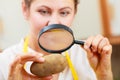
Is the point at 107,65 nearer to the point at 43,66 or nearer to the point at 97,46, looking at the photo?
the point at 97,46

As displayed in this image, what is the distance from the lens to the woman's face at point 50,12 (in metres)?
0.95

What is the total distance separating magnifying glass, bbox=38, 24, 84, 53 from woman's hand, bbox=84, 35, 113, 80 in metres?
0.08

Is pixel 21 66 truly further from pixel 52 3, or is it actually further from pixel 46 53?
pixel 52 3

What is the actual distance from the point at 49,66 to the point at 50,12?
0.85ft

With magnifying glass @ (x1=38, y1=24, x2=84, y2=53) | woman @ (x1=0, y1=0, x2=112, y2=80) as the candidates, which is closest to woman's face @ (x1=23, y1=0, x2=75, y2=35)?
woman @ (x1=0, y1=0, x2=112, y2=80)

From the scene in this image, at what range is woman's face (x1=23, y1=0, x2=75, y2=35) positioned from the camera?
3.13ft

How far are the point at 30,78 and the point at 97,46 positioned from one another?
23cm

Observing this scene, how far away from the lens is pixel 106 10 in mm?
1899

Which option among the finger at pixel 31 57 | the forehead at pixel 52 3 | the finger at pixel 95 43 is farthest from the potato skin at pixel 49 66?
the forehead at pixel 52 3

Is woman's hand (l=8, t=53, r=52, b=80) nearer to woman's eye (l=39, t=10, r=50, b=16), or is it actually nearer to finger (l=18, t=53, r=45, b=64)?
finger (l=18, t=53, r=45, b=64)

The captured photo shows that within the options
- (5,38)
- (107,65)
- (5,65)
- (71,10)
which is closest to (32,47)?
(5,65)

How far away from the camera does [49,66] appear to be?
0.77 m

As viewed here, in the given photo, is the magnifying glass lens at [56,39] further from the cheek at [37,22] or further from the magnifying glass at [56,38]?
the cheek at [37,22]

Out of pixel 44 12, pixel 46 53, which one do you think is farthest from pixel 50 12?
pixel 46 53
